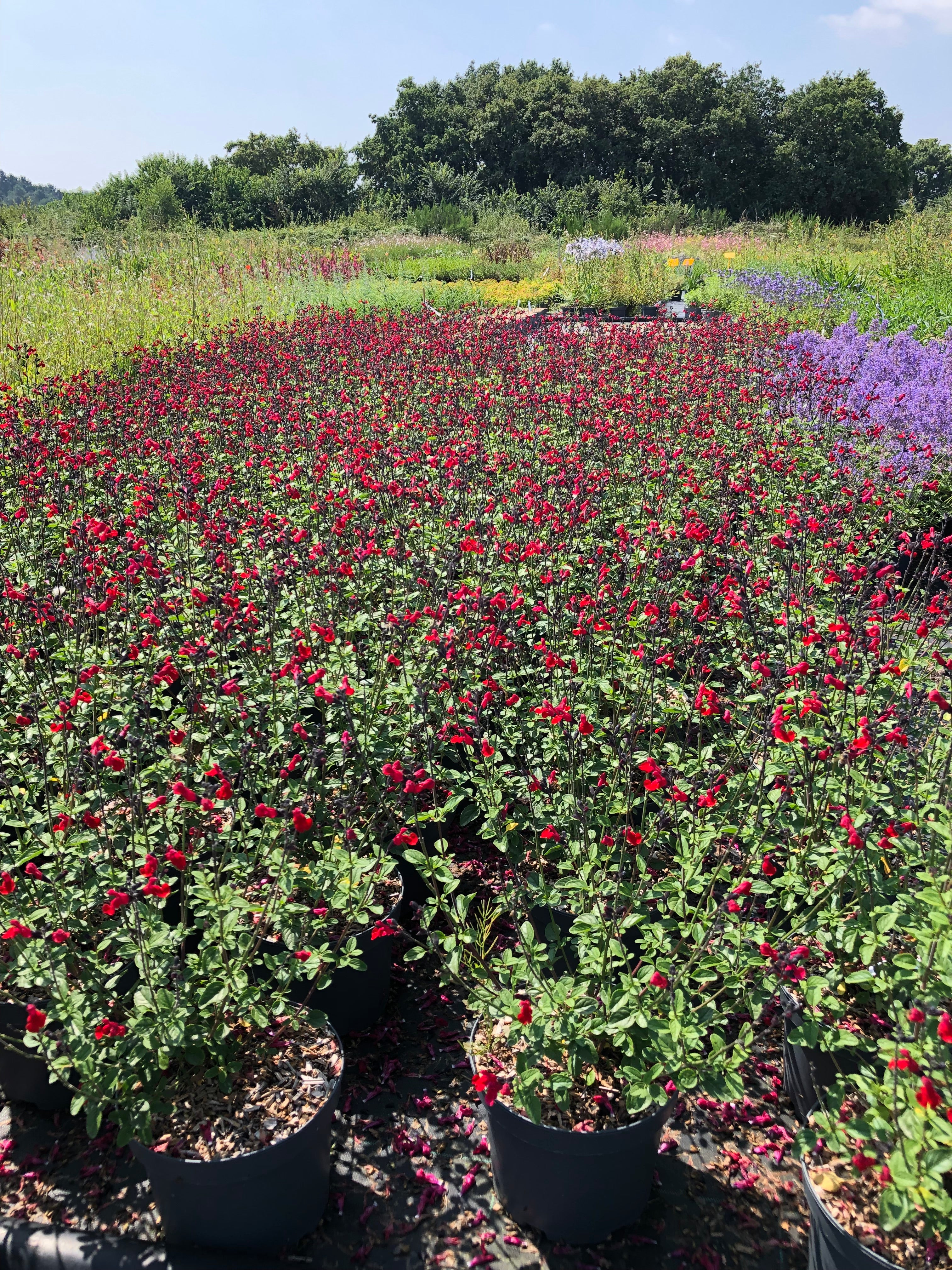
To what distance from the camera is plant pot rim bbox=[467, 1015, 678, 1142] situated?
6.06 feet

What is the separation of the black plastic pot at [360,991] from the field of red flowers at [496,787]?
0.9 inches

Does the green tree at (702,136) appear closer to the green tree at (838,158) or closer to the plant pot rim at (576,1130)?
the green tree at (838,158)

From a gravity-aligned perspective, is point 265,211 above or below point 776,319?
above

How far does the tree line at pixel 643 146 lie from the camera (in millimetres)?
45000

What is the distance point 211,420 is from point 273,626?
145 inches

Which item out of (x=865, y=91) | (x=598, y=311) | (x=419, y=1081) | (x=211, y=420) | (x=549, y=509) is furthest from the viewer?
(x=865, y=91)

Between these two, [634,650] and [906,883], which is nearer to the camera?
[906,883]

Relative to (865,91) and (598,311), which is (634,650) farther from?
(865,91)

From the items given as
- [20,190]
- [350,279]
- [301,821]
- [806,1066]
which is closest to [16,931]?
[301,821]

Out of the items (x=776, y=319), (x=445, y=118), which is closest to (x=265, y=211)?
(x=445, y=118)

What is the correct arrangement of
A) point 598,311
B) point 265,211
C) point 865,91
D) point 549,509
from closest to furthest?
point 549,509
point 598,311
point 265,211
point 865,91

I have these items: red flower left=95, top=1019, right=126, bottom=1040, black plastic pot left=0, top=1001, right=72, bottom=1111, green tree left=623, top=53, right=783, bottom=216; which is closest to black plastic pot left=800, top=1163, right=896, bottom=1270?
red flower left=95, top=1019, right=126, bottom=1040

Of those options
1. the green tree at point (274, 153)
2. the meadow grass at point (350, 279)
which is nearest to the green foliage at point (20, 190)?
the green tree at point (274, 153)

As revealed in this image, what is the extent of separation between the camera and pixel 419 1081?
2502 millimetres
